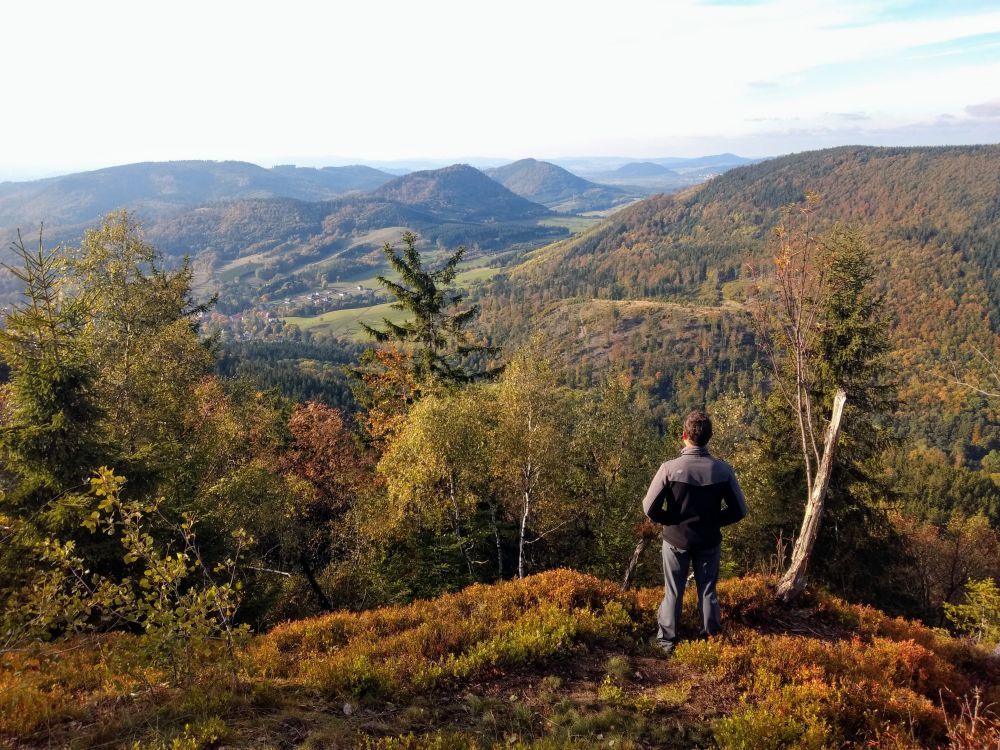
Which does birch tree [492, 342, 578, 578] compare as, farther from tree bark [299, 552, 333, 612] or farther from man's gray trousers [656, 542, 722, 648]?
man's gray trousers [656, 542, 722, 648]

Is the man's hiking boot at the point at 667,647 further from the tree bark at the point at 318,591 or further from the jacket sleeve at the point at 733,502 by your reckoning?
the tree bark at the point at 318,591

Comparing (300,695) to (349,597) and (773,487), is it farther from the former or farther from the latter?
(773,487)

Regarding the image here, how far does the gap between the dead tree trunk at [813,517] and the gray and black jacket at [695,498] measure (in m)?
2.63

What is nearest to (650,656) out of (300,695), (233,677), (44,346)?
(300,695)

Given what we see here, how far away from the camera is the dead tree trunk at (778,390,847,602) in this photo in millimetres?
8977

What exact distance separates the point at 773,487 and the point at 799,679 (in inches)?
650

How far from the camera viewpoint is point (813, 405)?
20938 millimetres

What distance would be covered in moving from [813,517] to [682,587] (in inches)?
127

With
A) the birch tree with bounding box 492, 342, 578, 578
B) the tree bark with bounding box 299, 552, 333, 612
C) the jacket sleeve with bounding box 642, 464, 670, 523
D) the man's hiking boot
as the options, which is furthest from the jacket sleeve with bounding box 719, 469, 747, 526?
the tree bark with bounding box 299, 552, 333, 612

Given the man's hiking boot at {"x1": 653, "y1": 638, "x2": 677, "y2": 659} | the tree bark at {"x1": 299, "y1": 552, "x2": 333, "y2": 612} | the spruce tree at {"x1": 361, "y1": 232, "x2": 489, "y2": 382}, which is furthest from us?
the spruce tree at {"x1": 361, "y1": 232, "x2": 489, "y2": 382}

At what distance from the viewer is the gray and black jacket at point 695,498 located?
7.37 metres

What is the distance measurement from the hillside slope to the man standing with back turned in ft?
5.20

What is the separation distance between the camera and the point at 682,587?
317 inches

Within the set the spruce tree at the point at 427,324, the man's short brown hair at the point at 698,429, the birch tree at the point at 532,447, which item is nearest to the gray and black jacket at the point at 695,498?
the man's short brown hair at the point at 698,429
